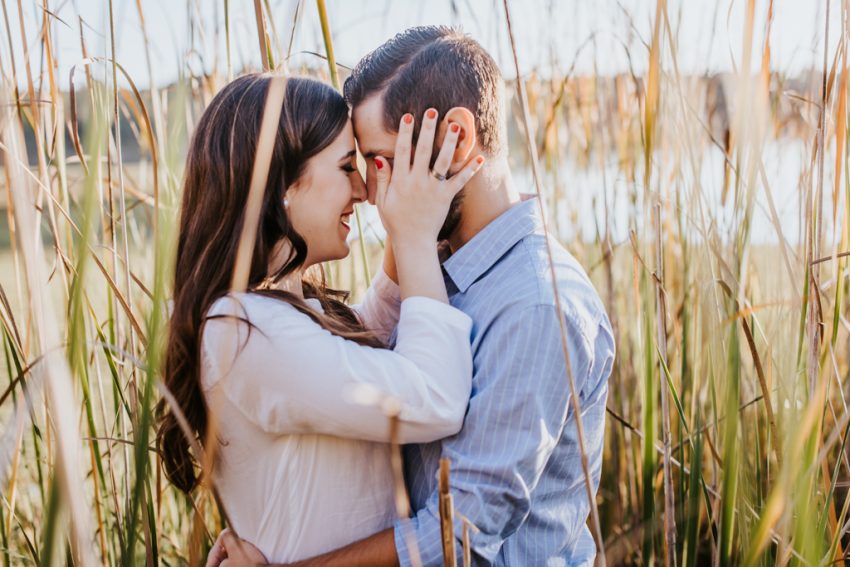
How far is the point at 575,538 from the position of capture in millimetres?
1366

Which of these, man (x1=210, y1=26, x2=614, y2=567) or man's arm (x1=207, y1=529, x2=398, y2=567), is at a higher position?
man (x1=210, y1=26, x2=614, y2=567)

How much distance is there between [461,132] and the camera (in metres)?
1.38

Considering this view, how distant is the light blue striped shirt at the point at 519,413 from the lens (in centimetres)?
116

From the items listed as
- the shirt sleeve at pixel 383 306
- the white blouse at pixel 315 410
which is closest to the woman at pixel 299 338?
the white blouse at pixel 315 410

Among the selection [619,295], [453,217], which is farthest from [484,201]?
[619,295]

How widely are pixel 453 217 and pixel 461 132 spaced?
0.53 feet

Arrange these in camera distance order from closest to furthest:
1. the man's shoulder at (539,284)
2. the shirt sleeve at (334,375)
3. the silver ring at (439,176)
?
the shirt sleeve at (334,375) → the man's shoulder at (539,284) → the silver ring at (439,176)

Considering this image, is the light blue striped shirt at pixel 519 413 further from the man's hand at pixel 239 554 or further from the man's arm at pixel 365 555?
the man's hand at pixel 239 554

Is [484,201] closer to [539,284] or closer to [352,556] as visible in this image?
[539,284]

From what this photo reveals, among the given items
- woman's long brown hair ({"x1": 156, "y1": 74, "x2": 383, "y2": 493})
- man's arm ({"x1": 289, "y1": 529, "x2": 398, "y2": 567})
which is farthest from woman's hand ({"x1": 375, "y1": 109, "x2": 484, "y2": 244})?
man's arm ({"x1": 289, "y1": 529, "x2": 398, "y2": 567})

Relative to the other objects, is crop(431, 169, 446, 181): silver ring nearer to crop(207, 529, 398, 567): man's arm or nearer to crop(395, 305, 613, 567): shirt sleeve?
crop(395, 305, 613, 567): shirt sleeve

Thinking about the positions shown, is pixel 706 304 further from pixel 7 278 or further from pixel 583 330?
pixel 7 278

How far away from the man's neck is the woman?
7cm

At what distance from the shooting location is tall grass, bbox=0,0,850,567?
2.93ft
